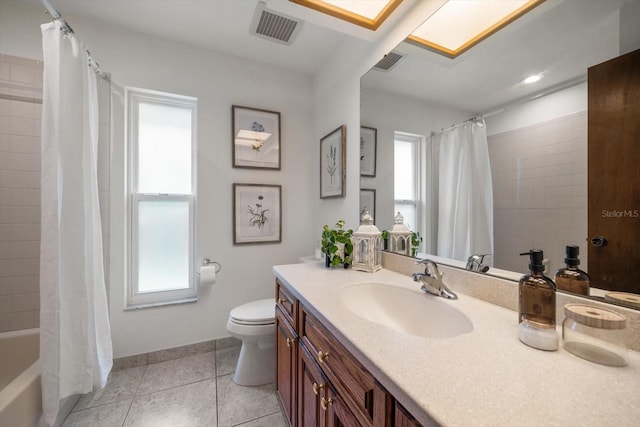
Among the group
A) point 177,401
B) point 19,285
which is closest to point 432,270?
point 177,401

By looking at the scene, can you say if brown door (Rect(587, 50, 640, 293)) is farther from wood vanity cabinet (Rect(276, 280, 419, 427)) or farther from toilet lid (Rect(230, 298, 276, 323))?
toilet lid (Rect(230, 298, 276, 323))

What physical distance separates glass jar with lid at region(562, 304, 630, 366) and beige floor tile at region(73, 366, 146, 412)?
221 centimetres

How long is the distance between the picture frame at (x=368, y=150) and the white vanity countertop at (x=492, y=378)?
3.39 feet

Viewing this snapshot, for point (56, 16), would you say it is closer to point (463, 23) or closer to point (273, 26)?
point (273, 26)

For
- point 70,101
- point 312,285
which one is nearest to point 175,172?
point 70,101

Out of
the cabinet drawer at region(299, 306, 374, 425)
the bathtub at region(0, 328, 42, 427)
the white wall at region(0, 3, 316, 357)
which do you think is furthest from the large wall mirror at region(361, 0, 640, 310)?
the bathtub at region(0, 328, 42, 427)

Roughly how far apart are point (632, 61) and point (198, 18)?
221 cm

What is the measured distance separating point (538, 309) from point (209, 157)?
219cm

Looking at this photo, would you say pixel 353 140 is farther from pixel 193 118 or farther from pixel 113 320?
pixel 113 320

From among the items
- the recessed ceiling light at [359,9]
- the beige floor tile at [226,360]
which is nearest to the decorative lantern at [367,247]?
the recessed ceiling light at [359,9]

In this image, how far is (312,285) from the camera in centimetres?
112

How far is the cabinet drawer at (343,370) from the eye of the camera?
612 millimetres

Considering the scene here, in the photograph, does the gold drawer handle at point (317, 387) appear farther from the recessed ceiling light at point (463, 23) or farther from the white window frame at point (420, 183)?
the recessed ceiling light at point (463, 23)

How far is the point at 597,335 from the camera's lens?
55 centimetres
